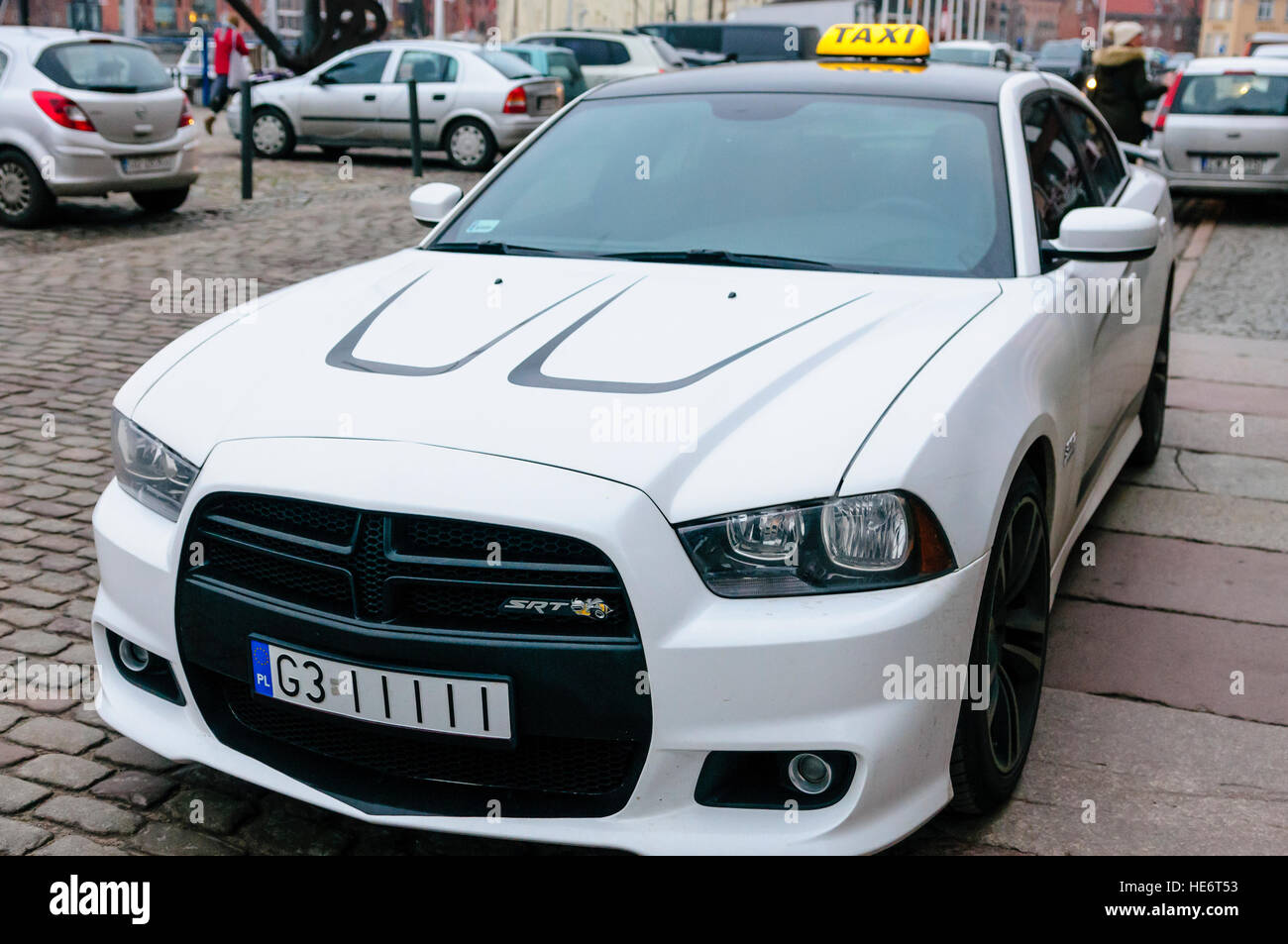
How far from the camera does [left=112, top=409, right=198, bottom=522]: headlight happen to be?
280 cm

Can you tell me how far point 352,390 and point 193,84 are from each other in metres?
34.3

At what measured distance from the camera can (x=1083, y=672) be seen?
12.7ft

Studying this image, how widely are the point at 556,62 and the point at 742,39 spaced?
8922mm

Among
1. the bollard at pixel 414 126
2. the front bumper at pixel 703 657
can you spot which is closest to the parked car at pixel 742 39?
the bollard at pixel 414 126

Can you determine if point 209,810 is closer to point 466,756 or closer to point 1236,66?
point 466,756

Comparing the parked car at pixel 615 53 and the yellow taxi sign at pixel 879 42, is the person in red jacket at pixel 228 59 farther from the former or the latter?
the yellow taxi sign at pixel 879 42

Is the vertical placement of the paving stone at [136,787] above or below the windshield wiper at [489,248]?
below

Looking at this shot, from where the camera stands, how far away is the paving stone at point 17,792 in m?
3.02

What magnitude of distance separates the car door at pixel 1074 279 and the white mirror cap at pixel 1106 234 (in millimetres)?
101

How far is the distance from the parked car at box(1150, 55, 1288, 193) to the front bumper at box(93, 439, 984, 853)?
13.4m

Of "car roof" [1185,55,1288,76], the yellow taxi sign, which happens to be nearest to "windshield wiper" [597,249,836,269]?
the yellow taxi sign

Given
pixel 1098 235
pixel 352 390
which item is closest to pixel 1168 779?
pixel 1098 235

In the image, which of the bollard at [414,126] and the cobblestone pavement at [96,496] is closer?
the cobblestone pavement at [96,496]
